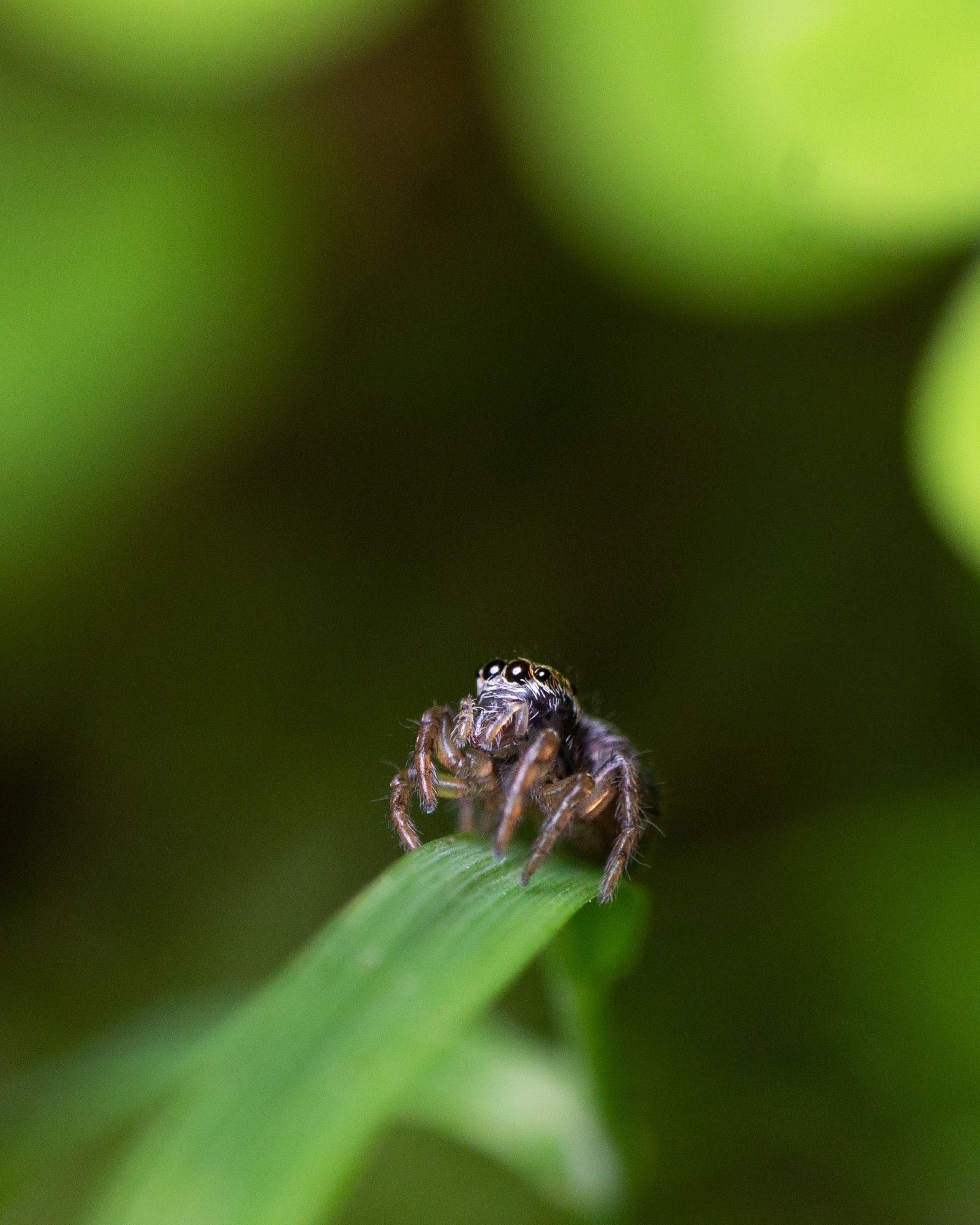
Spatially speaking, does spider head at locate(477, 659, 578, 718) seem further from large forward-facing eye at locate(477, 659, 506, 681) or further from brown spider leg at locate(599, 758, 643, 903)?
brown spider leg at locate(599, 758, 643, 903)

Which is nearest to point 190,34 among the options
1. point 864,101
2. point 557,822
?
point 864,101

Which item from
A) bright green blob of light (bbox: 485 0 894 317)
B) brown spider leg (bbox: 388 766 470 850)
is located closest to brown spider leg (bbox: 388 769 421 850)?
brown spider leg (bbox: 388 766 470 850)

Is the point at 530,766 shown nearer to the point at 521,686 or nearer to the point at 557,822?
the point at 557,822

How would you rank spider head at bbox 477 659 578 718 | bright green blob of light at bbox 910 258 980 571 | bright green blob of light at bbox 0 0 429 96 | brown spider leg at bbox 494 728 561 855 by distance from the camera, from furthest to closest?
1. bright green blob of light at bbox 0 0 429 96
2. spider head at bbox 477 659 578 718
3. bright green blob of light at bbox 910 258 980 571
4. brown spider leg at bbox 494 728 561 855

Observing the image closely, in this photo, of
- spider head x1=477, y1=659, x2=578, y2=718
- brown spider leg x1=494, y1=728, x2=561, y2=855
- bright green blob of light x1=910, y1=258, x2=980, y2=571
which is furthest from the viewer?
spider head x1=477, y1=659, x2=578, y2=718

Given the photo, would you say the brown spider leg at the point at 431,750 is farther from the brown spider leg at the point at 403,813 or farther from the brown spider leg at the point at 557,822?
the brown spider leg at the point at 557,822
